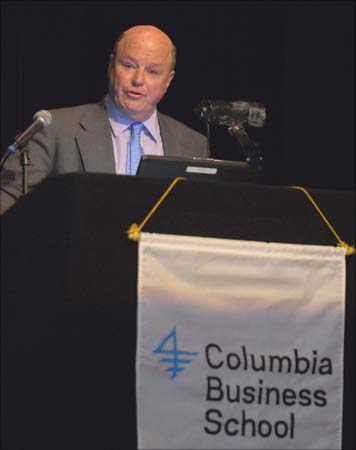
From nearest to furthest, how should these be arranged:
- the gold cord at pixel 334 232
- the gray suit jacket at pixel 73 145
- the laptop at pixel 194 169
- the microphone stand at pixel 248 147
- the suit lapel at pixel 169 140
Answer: the gold cord at pixel 334 232
the laptop at pixel 194 169
the microphone stand at pixel 248 147
the gray suit jacket at pixel 73 145
the suit lapel at pixel 169 140

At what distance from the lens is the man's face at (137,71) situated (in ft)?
10.6

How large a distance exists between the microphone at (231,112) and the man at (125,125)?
0.59 metres

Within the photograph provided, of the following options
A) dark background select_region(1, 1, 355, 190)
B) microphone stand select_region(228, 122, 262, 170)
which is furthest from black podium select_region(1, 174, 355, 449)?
dark background select_region(1, 1, 355, 190)

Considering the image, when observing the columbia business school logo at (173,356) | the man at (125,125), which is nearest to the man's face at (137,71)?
the man at (125,125)

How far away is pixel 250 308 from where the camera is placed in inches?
78.7

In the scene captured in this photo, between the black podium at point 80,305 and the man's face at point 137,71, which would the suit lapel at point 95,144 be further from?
the black podium at point 80,305

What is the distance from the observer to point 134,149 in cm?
321

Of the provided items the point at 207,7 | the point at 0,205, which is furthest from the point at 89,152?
the point at 207,7

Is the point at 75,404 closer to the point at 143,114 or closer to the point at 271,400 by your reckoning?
the point at 271,400

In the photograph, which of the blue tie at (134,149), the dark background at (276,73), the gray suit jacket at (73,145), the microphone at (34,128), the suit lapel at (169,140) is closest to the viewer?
the microphone at (34,128)

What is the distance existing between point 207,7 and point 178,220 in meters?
2.53

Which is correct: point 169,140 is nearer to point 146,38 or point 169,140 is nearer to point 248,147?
point 146,38

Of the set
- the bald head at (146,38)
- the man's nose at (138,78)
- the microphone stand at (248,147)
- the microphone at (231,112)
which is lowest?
the microphone stand at (248,147)

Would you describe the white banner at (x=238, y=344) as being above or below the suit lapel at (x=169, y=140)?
below
